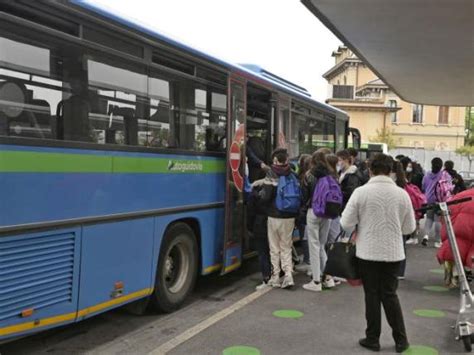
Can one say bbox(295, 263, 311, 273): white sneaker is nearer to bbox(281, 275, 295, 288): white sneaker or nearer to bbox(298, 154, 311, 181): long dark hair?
bbox(281, 275, 295, 288): white sneaker

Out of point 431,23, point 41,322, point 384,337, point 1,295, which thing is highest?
point 431,23

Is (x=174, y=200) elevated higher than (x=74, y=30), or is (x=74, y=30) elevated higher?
(x=74, y=30)

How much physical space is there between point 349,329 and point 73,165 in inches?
128

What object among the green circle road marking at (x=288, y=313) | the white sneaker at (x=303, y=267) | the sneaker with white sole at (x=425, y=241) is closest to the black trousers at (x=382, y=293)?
the green circle road marking at (x=288, y=313)

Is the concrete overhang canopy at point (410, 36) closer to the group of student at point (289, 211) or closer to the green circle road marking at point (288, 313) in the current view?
the group of student at point (289, 211)

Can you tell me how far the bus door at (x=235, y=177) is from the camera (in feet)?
24.1

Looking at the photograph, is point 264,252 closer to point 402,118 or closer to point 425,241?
point 425,241

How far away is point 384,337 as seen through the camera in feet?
18.3

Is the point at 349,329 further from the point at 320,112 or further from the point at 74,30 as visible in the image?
the point at 320,112

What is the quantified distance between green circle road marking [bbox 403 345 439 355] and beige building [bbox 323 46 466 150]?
6007 cm

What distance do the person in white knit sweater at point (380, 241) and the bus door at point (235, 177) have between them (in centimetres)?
245

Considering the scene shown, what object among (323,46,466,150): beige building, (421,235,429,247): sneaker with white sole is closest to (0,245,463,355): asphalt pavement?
(421,235,429,247): sneaker with white sole

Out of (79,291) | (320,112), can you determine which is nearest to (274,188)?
(79,291)

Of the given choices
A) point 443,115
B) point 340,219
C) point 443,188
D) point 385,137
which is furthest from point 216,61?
point 443,115
